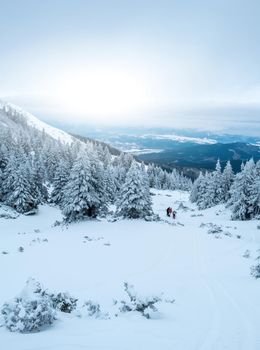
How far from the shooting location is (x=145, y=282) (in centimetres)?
1127

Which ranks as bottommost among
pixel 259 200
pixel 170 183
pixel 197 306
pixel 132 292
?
pixel 170 183

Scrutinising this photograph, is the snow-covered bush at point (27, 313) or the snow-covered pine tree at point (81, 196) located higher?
the snow-covered bush at point (27, 313)

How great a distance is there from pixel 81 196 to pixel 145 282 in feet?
60.5

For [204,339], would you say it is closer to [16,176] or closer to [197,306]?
[197,306]

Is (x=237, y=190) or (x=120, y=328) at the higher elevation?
(x=120, y=328)

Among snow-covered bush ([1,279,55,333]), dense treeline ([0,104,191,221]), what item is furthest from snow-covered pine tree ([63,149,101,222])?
snow-covered bush ([1,279,55,333])

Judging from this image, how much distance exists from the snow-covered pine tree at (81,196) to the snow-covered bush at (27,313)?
71.8 ft

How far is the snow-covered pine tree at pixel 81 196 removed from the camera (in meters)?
28.5

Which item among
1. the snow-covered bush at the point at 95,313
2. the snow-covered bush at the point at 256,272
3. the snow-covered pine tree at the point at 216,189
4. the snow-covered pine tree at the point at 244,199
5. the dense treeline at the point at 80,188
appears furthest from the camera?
the snow-covered pine tree at the point at 216,189

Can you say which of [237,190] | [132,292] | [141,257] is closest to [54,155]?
[237,190]

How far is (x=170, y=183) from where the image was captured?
417ft

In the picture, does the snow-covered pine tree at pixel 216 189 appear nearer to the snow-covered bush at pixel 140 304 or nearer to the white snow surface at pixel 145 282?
the white snow surface at pixel 145 282

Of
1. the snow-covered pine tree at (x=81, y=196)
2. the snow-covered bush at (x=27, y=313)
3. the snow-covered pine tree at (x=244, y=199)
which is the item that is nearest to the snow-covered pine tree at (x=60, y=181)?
the snow-covered pine tree at (x=81, y=196)

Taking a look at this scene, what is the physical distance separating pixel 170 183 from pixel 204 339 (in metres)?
122
